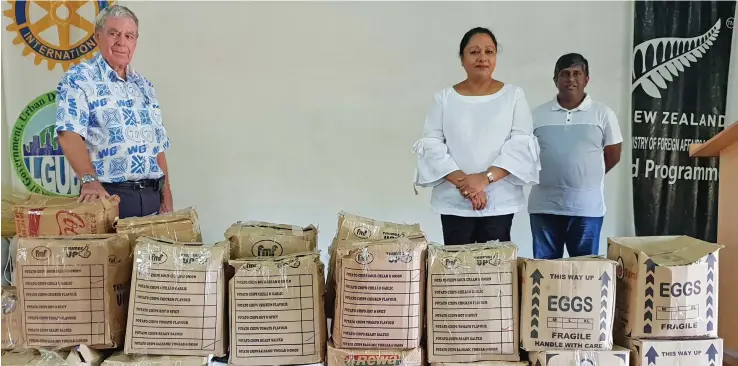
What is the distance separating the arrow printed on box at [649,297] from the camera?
136cm

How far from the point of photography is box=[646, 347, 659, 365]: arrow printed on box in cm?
136

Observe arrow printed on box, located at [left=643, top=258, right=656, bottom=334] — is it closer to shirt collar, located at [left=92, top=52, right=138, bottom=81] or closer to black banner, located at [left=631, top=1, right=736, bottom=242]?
black banner, located at [left=631, top=1, right=736, bottom=242]

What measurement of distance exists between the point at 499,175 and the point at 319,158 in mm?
1207

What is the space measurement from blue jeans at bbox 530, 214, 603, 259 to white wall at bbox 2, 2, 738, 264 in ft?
0.63

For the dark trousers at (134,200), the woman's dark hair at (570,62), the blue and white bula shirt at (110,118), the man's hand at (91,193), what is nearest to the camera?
the man's hand at (91,193)

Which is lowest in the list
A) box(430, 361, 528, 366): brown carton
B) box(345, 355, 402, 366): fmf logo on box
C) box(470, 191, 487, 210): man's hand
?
box(430, 361, 528, 366): brown carton

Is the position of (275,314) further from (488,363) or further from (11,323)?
(11,323)

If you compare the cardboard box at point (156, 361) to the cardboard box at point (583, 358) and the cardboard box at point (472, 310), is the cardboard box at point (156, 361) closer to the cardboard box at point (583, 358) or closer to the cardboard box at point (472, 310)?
the cardboard box at point (472, 310)

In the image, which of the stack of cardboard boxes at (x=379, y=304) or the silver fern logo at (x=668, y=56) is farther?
the silver fern logo at (x=668, y=56)

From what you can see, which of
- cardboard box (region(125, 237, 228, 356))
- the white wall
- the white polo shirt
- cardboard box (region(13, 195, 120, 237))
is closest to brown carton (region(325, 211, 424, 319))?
cardboard box (region(125, 237, 228, 356))

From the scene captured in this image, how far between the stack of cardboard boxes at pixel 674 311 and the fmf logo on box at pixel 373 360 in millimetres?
620

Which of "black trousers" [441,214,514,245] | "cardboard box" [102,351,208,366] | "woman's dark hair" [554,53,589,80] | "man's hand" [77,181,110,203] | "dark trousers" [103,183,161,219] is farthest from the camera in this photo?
"woman's dark hair" [554,53,589,80]

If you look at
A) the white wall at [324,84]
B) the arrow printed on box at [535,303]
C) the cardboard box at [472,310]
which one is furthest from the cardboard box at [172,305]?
the white wall at [324,84]

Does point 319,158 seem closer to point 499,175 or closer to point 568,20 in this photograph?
point 499,175
